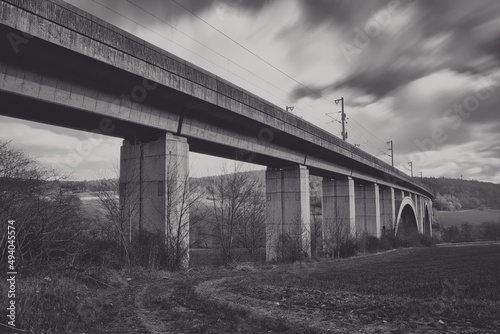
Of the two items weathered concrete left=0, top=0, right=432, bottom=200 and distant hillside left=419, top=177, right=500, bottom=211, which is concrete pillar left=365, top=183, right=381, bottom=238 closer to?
weathered concrete left=0, top=0, right=432, bottom=200

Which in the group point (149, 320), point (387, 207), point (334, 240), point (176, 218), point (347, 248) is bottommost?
point (347, 248)

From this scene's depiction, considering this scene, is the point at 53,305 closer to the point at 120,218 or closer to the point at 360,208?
the point at 120,218

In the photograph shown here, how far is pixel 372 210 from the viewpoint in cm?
3781

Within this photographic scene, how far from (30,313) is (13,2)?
636 cm

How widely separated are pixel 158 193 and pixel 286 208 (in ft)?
39.3

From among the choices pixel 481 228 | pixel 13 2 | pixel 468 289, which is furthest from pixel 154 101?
pixel 481 228

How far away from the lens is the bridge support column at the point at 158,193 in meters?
12.8

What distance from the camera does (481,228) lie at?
79875 millimetres

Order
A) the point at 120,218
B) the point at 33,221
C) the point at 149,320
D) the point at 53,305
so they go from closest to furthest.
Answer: the point at 149,320 < the point at 53,305 < the point at 33,221 < the point at 120,218

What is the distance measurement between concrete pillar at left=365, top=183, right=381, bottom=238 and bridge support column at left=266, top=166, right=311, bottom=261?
1641 cm

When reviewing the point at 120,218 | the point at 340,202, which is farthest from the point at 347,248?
the point at 120,218

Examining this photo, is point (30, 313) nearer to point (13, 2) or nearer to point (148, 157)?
point (13, 2)

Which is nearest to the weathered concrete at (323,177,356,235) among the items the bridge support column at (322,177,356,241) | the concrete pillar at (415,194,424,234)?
the bridge support column at (322,177,356,241)

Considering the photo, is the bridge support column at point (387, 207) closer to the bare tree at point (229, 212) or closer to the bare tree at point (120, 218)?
the bare tree at point (229, 212)
